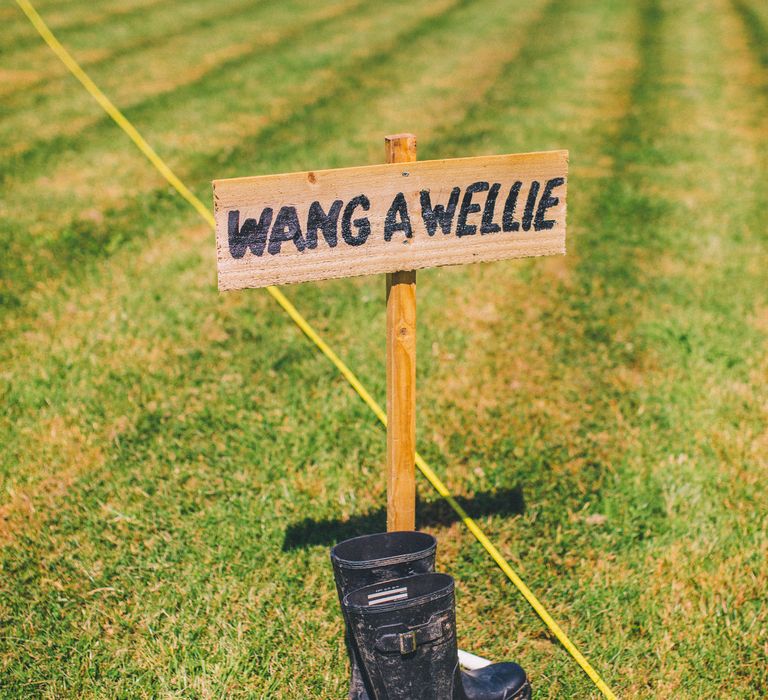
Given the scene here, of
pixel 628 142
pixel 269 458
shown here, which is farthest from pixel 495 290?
pixel 628 142

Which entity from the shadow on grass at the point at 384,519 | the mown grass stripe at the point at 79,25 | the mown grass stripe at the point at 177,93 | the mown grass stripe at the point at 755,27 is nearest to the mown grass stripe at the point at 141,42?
the mown grass stripe at the point at 177,93

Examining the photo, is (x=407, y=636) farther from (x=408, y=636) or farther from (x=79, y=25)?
(x=79, y=25)

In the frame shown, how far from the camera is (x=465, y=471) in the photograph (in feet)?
11.9

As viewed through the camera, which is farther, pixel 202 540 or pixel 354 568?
pixel 202 540

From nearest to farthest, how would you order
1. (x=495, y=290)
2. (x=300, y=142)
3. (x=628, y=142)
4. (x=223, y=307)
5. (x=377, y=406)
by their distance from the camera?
(x=377, y=406)
(x=223, y=307)
(x=495, y=290)
(x=300, y=142)
(x=628, y=142)

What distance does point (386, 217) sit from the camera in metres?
2.32

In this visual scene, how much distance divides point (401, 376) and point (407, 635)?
2.69 feet

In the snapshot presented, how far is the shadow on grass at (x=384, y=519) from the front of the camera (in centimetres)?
325

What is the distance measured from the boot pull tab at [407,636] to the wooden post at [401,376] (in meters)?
0.49

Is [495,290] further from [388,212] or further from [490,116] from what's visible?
[490,116]

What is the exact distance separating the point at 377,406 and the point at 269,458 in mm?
667

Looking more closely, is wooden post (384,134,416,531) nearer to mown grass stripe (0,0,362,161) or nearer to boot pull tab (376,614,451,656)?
boot pull tab (376,614,451,656)

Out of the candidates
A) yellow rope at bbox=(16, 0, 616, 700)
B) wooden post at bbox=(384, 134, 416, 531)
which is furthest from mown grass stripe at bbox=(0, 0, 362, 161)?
wooden post at bbox=(384, 134, 416, 531)

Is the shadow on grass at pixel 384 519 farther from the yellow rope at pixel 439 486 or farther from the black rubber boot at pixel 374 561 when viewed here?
the black rubber boot at pixel 374 561
